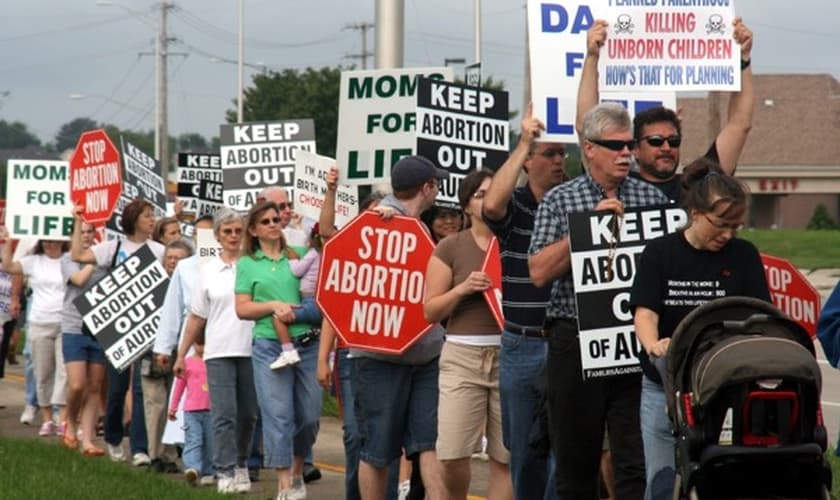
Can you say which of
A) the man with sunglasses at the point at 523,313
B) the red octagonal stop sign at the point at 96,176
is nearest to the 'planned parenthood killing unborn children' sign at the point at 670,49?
the man with sunglasses at the point at 523,313

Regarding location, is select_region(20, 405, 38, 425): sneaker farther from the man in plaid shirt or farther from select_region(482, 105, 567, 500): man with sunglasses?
the man in plaid shirt

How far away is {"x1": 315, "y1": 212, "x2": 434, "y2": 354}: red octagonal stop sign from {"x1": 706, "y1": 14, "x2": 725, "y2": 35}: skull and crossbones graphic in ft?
6.65

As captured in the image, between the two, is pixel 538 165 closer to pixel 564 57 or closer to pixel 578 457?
pixel 564 57

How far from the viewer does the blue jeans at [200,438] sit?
1397 cm

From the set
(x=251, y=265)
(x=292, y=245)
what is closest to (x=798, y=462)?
(x=251, y=265)

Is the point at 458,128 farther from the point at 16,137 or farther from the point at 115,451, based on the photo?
the point at 16,137

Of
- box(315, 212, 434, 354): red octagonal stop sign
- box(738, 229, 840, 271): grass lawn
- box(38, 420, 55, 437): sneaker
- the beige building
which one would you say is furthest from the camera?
the beige building

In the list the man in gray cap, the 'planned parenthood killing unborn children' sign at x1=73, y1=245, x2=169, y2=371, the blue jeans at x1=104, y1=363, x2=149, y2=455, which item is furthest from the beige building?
→ the man in gray cap

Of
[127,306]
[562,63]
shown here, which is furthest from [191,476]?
[562,63]

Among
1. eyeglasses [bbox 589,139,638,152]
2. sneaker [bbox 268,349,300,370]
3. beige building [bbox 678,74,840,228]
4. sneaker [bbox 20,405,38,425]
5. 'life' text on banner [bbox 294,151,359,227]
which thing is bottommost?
sneaker [bbox 20,405,38,425]

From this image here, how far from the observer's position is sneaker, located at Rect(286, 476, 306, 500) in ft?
42.0

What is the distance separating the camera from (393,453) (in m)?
10.8

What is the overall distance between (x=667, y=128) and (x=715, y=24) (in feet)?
4.53

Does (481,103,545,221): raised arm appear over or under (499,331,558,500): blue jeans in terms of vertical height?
over
